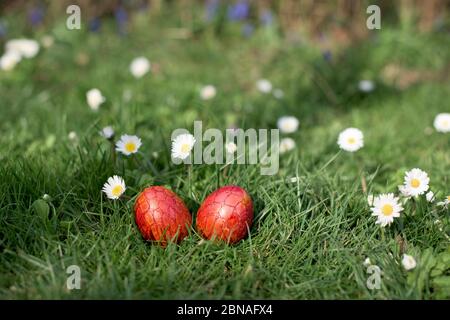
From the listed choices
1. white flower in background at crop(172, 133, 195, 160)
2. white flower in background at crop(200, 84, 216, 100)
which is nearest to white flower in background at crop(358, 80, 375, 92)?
white flower in background at crop(200, 84, 216, 100)

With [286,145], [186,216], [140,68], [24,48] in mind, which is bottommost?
[186,216]

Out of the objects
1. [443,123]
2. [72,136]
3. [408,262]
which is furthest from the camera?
[443,123]

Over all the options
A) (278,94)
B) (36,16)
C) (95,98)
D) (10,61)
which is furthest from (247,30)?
(95,98)

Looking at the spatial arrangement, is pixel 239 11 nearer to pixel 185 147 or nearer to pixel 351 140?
pixel 351 140

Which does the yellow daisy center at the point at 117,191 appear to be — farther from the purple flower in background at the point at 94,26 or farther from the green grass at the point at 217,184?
the purple flower in background at the point at 94,26

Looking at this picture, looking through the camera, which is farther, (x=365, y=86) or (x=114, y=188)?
(x=365, y=86)

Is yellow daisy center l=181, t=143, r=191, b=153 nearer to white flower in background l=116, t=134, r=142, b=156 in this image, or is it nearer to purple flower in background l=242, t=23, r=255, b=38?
white flower in background l=116, t=134, r=142, b=156

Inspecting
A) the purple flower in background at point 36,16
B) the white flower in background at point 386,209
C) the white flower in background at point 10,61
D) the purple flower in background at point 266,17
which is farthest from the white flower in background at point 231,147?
the purple flower in background at point 36,16
